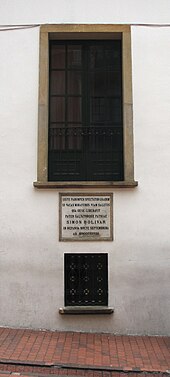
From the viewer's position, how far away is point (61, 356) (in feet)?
22.4

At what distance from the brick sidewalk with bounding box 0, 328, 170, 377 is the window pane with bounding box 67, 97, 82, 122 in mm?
4433

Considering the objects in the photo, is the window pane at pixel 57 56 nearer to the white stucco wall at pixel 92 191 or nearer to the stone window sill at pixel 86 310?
the white stucco wall at pixel 92 191

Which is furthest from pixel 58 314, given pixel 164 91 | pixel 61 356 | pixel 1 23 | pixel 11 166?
pixel 1 23

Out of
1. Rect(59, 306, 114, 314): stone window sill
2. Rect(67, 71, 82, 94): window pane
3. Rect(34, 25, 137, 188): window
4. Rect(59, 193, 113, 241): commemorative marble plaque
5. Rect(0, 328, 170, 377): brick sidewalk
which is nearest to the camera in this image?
Rect(0, 328, 170, 377): brick sidewalk

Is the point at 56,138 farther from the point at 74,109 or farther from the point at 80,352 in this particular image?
the point at 80,352

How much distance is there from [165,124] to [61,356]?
4.89m

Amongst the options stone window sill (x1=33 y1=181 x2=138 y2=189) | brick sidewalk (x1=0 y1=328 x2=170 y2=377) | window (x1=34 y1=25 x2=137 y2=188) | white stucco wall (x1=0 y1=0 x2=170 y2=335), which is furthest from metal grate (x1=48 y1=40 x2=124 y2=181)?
brick sidewalk (x1=0 y1=328 x2=170 y2=377)

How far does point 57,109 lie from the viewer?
897 centimetres

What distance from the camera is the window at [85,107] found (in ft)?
27.9

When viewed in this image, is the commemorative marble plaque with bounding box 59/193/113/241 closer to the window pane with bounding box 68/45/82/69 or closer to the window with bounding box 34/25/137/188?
the window with bounding box 34/25/137/188

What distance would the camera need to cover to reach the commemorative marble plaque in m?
8.30

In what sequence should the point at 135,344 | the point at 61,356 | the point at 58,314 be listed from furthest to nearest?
the point at 58,314 < the point at 135,344 < the point at 61,356

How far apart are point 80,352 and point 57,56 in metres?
6.12

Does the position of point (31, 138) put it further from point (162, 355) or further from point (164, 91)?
point (162, 355)
